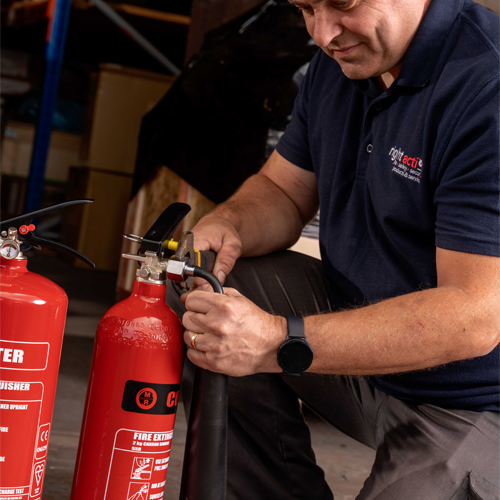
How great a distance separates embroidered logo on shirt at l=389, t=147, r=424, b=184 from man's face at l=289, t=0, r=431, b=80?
177 mm

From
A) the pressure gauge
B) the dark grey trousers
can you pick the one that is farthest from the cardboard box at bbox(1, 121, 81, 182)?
the pressure gauge

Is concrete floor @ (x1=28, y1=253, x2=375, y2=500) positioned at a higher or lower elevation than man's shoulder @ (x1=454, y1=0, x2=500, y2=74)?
lower

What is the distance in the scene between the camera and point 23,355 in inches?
37.0

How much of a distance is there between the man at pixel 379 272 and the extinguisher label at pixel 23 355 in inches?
9.5

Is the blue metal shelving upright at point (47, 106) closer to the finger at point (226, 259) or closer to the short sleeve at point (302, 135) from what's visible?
the short sleeve at point (302, 135)

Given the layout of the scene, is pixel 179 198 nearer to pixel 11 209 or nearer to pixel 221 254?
pixel 221 254

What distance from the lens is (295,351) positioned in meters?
1.03

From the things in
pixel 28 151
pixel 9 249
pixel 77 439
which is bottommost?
pixel 77 439

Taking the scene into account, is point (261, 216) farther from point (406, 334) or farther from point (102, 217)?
point (102, 217)

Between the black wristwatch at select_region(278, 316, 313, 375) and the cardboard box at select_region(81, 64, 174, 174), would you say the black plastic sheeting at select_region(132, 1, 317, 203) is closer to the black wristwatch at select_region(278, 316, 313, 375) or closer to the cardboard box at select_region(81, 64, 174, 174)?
the black wristwatch at select_region(278, 316, 313, 375)

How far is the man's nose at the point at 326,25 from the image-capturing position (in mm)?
1173

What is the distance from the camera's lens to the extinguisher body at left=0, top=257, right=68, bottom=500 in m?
0.93

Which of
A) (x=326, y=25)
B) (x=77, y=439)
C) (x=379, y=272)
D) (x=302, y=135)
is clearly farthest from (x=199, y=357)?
(x=77, y=439)

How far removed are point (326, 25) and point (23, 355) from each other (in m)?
0.82
